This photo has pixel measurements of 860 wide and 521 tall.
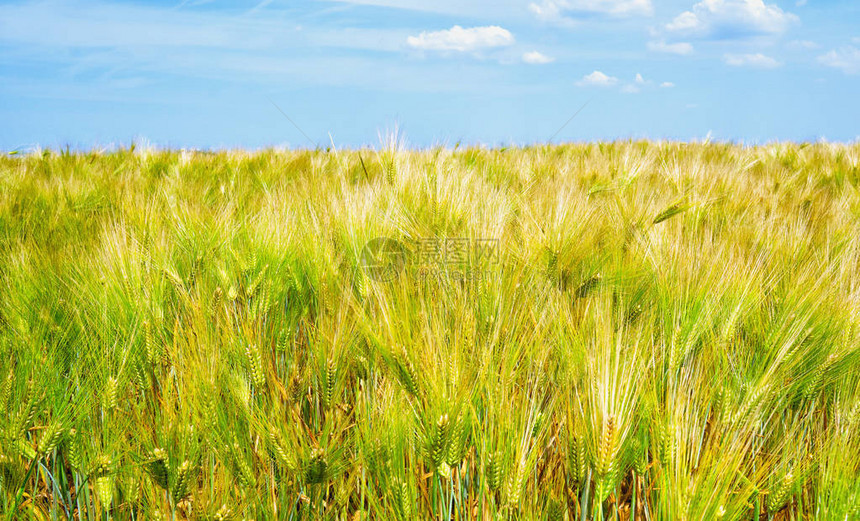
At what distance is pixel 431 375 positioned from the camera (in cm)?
87

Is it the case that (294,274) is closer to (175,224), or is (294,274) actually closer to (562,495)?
(175,224)

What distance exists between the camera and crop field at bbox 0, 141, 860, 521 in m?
0.89

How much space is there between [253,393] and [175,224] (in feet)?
3.17

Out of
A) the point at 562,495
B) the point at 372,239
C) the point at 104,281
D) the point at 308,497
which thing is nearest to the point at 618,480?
the point at 562,495
